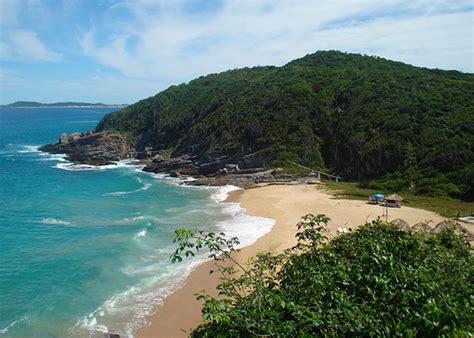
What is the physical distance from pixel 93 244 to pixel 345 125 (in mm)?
40253

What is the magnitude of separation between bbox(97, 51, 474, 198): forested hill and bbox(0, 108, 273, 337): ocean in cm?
1351

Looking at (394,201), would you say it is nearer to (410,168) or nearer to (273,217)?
(410,168)

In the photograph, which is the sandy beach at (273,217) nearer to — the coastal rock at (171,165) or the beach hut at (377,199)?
the beach hut at (377,199)

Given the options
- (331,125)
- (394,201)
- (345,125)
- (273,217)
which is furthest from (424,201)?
(331,125)

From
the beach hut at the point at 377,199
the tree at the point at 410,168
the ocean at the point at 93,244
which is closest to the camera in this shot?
the ocean at the point at 93,244

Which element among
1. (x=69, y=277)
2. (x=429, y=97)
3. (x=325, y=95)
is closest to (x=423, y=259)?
(x=69, y=277)

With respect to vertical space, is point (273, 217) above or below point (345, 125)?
below

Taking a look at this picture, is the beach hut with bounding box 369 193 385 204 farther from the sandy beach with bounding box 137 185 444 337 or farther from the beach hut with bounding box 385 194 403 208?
the beach hut with bounding box 385 194 403 208

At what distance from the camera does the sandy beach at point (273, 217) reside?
1819 centimetres

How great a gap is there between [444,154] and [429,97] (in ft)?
50.5

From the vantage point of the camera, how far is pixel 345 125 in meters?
56.0

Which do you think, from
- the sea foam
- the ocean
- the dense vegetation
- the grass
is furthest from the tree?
the dense vegetation

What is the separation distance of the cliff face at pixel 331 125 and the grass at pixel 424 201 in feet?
12.1

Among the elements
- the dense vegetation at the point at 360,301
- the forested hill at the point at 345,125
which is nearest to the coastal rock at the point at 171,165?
the forested hill at the point at 345,125
